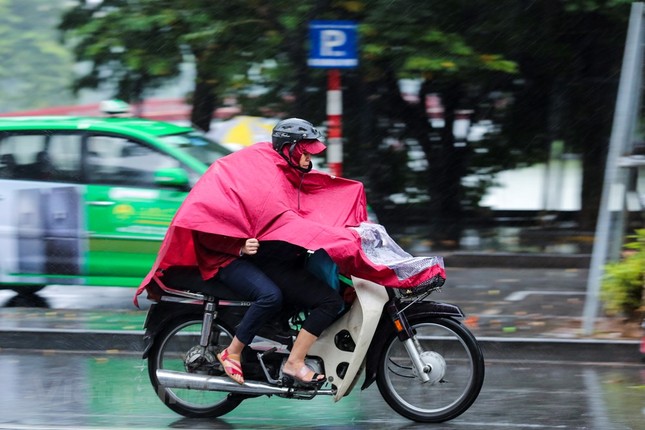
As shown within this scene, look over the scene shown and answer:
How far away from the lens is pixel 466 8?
13.1 m

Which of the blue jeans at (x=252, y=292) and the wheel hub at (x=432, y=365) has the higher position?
the blue jeans at (x=252, y=292)

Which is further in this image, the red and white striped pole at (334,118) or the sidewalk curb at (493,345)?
the red and white striped pole at (334,118)

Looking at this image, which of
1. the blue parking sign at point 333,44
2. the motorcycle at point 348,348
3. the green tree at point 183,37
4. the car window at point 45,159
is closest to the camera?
the motorcycle at point 348,348

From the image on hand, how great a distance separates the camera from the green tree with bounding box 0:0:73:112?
15546mm

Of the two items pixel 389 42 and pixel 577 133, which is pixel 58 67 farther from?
pixel 577 133

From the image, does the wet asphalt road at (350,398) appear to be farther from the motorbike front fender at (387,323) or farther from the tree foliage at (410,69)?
the tree foliage at (410,69)

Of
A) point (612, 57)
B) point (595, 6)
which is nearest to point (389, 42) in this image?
point (595, 6)

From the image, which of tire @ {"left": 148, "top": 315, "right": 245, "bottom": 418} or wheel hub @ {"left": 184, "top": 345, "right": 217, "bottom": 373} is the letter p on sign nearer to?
tire @ {"left": 148, "top": 315, "right": 245, "bottom": 418}

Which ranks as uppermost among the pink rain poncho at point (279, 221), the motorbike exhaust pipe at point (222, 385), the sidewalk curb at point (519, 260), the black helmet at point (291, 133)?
the black helmet at point (291, 133)

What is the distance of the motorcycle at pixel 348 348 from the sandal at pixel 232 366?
6 centimetres

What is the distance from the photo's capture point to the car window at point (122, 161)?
10.3 meters

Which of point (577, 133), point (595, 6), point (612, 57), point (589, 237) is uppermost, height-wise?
point (595, 6)

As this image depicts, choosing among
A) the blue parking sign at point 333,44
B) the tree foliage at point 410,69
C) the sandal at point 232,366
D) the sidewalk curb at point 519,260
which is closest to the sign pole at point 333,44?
the blue parking sign at point 333,44

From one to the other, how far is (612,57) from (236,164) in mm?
9585
